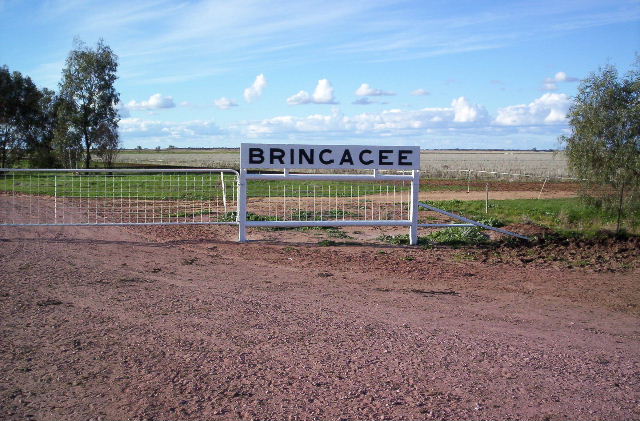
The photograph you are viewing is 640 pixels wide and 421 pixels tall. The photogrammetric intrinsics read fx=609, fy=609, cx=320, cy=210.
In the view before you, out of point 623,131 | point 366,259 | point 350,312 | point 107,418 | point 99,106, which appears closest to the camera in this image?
point 107,418

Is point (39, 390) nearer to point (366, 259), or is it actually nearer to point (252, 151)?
point (366, 259)

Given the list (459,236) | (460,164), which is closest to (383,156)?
(459,236)

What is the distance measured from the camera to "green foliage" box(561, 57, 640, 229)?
13977mm

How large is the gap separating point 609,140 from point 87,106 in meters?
40.8

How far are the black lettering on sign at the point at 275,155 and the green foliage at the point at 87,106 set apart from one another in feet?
117

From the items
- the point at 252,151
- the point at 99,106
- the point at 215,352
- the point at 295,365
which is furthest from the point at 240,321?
the point at 99,106

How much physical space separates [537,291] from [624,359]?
11.5ft

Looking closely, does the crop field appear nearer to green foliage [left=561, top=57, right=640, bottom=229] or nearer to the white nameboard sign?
green foliage [left=561, top=57, right=640, bottom=229]

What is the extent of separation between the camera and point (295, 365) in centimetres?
591

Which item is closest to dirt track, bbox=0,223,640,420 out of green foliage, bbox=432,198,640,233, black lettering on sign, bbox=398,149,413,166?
black lettering on sign, bbox=398,149,413,166

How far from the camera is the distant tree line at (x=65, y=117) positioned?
151ft

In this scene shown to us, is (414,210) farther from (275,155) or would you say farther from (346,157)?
(275,155)

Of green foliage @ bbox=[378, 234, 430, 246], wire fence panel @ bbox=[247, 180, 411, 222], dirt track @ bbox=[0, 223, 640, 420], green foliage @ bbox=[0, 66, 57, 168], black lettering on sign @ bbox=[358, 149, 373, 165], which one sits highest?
green foliage @ bbox=[0, 66, 57, 168]

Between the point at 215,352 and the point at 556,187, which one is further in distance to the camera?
the point at 556,187
